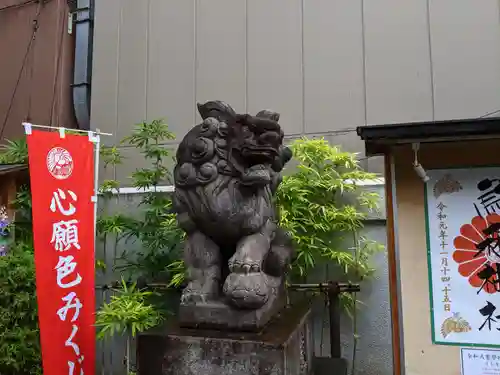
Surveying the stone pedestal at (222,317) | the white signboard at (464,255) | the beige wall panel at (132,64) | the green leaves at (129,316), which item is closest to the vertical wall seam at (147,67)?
the beige wall panel at (132,64)

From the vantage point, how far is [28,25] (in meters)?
6.49

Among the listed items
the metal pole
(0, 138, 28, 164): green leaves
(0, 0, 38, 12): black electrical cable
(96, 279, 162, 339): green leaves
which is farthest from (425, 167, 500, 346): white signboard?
(0, 0, 38, 12): black electrical cable

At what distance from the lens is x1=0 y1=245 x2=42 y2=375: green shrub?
13.4 feet

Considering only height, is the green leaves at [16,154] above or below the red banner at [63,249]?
above

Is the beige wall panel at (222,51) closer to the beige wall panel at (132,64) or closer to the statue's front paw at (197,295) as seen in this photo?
the beige wall panel at (132,64)

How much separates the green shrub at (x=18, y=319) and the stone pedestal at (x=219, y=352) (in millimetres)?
1950

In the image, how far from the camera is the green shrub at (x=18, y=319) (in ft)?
13.4

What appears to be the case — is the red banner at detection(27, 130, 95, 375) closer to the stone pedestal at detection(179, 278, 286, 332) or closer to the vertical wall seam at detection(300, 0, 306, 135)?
the stone pedestal at detection(179, 278, 286, 332)

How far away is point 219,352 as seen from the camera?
2.66 meters

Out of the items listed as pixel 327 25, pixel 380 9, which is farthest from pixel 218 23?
pixel 380 9

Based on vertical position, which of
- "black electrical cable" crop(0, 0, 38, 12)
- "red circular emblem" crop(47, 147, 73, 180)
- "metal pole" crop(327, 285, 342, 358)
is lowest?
"metal pole" crop(327, 285, 342, 358)

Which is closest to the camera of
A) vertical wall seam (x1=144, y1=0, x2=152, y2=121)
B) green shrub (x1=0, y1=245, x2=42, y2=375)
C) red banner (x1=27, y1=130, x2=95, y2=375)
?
red banner (x1=27, y1=130, x2=95, y2=375)

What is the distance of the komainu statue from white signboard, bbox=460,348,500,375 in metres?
1.19

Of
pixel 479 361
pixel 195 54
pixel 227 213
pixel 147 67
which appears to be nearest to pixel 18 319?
pixel 227 213
